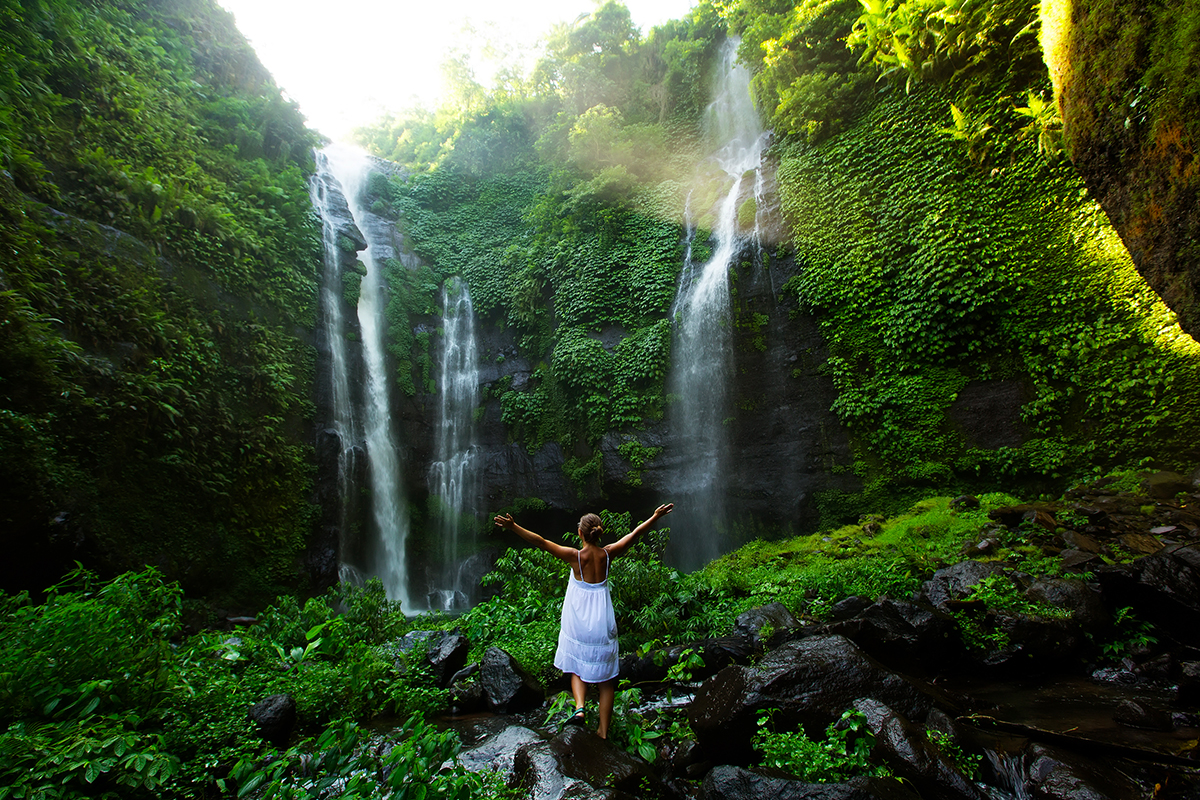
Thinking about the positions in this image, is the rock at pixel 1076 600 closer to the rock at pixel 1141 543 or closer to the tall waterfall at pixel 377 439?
the rock at pixel 1141 543

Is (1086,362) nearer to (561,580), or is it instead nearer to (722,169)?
(561,580)

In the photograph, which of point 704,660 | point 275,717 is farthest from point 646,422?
point 275,717

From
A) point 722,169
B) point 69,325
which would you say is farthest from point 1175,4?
Result: point 69,325

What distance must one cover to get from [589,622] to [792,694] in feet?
4.69

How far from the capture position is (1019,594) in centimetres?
513

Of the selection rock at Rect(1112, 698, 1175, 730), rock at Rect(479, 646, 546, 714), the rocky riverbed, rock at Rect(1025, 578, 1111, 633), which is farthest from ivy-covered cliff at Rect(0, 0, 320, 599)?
rock at Rect(1025, 578, 1111, 633)

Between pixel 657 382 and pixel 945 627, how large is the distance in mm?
8508

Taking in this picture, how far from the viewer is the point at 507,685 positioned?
15.1ft

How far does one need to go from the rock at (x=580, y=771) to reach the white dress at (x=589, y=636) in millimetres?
403

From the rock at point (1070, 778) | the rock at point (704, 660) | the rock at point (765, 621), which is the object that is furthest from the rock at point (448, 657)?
the rock at point (1070, 778)

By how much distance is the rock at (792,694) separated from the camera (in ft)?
10.7

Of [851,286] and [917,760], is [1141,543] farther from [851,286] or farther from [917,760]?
[851,286]

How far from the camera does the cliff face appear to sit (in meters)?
4.94

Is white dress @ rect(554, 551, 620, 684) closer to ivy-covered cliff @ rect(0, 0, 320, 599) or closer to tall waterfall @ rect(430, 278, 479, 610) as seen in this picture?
ivy-covered cliff @ rect(0, 0, 320, 599)
